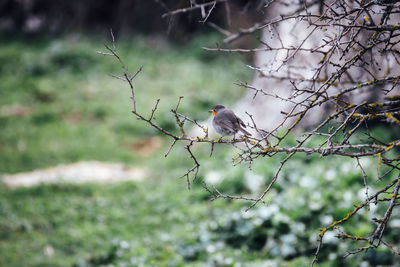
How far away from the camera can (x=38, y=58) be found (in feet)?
44.6

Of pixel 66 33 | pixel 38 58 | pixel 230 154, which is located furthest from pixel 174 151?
pixel 66 33

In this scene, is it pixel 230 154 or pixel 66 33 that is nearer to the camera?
pixel 230 154

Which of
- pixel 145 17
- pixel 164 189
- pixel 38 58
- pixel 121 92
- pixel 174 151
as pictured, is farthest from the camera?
pixel 145 17

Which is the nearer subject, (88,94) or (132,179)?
(132,179)

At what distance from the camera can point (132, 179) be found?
8.30 m

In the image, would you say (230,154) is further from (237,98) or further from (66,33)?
(66,33)

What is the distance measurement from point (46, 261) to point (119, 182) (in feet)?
8.80

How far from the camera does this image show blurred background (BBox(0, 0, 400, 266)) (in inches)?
217

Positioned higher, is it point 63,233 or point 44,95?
point 44,95

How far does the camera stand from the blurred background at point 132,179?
5.52m

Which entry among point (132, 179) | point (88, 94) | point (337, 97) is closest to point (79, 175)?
point (132, 179)

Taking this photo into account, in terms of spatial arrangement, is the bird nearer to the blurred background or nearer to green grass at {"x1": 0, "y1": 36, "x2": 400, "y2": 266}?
the blurred background

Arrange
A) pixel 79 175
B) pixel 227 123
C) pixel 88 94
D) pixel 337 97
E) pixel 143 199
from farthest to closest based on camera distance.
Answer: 1. pixel 88 94
2. pixel 79 175
3. pixel 143 199
4. pixel 227 123
5. pixel 337 97

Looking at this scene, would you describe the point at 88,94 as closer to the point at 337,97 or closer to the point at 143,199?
the point at 143,199
